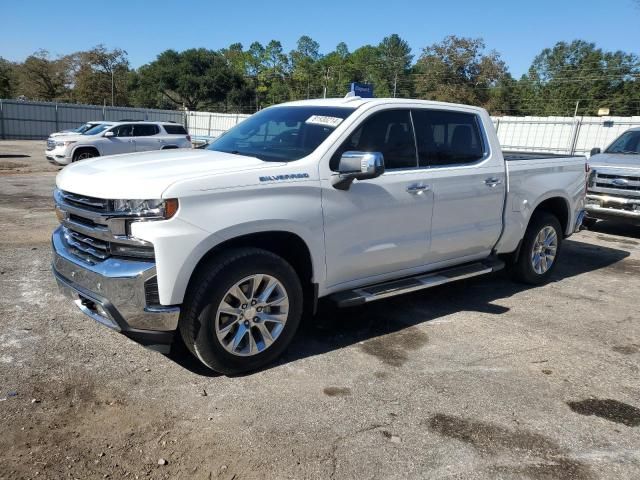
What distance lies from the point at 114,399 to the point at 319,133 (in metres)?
2.42

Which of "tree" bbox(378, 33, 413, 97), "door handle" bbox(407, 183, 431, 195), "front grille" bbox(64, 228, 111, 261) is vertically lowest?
"front grille" bbox(64, 228, 111, 261)

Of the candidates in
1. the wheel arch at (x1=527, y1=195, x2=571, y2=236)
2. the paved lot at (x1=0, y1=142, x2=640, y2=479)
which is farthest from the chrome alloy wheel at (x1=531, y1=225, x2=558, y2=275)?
the paved lot at (x1=0, y1=142, x2=640, y2=479)

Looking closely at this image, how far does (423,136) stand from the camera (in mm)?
4898

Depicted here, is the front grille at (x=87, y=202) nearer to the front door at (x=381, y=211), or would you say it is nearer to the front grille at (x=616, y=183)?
the front door at (x=381, y=211)

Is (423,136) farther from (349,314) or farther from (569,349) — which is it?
(569,349)

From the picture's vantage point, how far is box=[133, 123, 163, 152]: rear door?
736 inches

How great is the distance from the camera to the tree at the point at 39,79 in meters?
62.1

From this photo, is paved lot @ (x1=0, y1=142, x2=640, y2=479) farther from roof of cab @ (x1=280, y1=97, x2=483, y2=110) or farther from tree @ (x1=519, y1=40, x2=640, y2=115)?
tree @ (x1=519, y1=40, x2=640, y2=115)

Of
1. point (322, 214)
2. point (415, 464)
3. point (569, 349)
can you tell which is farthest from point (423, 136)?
point (415, 464)

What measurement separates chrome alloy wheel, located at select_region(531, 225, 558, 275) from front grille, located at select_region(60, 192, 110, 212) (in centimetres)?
460

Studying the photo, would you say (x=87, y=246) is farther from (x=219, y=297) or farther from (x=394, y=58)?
(x=394, y=58)

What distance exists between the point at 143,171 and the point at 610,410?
3457mm

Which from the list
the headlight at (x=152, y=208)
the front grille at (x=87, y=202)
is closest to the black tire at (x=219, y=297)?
the headlight at (x=152, y=208)

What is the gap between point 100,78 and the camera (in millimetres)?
68750
